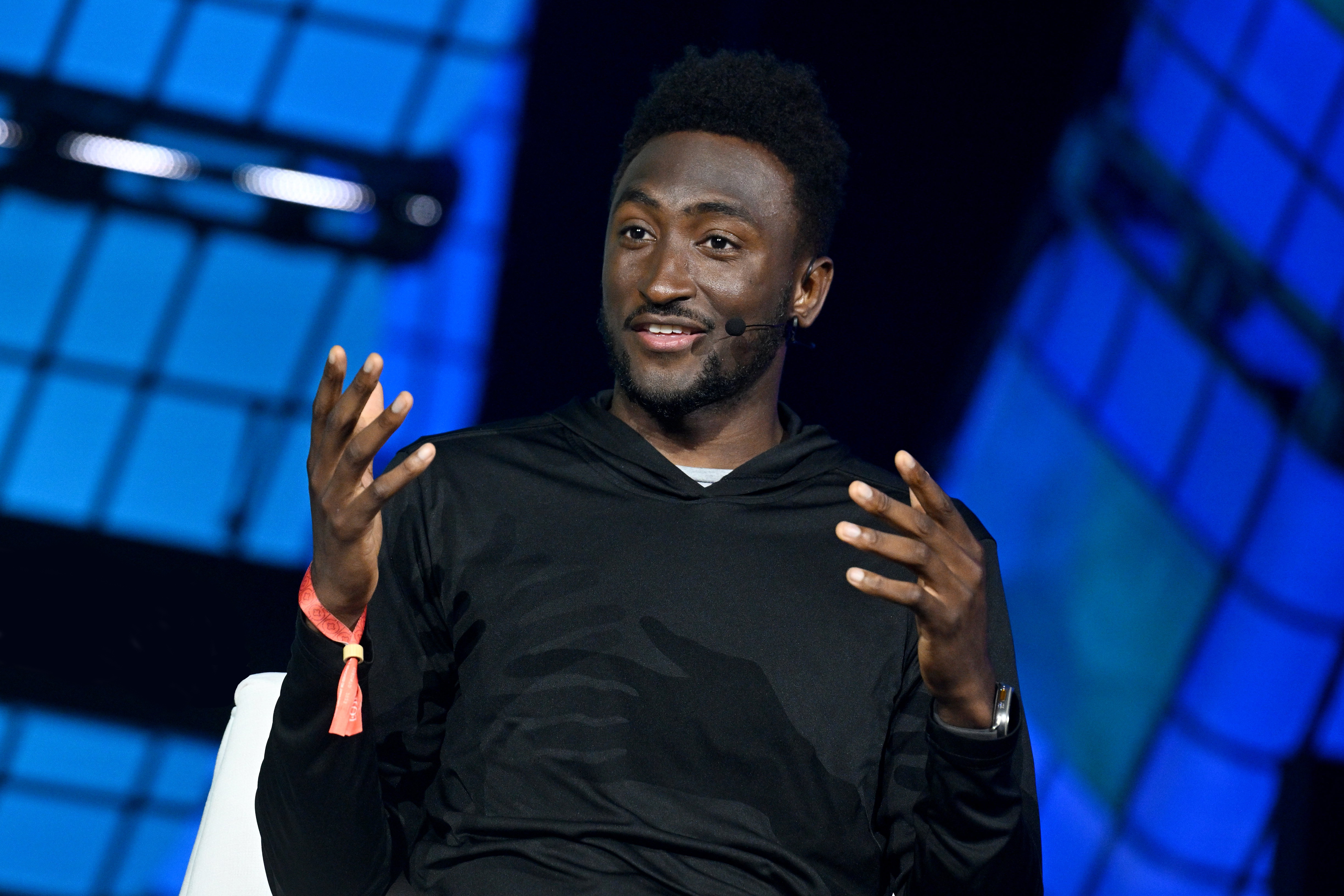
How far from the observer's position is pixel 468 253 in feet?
10.4

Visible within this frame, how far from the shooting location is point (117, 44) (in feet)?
10.5

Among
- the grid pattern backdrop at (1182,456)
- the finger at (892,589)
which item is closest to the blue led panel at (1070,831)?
the grid pattern backdrop at (1182,456)

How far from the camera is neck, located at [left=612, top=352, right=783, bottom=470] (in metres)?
1.70

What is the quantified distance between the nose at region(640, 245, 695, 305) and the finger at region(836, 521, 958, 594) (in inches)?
21.2

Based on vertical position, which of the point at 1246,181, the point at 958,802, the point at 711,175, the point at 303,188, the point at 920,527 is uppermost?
the point at 1246,181

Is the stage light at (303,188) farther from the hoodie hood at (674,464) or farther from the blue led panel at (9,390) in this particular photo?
the hoodie hood at (674,464)

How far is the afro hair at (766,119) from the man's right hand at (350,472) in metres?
0.70

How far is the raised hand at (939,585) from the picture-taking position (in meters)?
1.12

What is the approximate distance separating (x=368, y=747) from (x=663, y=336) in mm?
597

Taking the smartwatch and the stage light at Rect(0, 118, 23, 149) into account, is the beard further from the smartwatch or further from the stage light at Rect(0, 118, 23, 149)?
the stage light at Rect(0, 118, 23, 149)

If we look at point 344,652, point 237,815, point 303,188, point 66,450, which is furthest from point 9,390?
point 344,652

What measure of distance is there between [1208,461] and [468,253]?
67.0 inches

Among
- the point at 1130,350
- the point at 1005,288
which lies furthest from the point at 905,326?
the point at 1130,350

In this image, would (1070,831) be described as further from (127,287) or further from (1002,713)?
(127,287)
